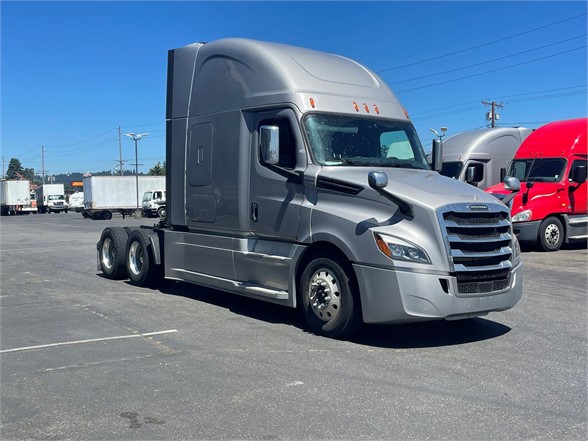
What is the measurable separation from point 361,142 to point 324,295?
2.05m

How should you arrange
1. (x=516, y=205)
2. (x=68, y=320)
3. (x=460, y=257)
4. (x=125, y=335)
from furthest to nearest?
(x=516, y=205)
(x=68, y=320)
(x=125, y=335)
(x=460, y=257)

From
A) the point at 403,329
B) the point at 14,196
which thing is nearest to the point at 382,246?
the point at 403,329

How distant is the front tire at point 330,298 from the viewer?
6.90 metres

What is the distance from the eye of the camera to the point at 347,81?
847cm

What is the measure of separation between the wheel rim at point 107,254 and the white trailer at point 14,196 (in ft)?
187

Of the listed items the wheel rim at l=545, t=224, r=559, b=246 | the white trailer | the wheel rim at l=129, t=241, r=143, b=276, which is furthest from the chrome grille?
the white trailer

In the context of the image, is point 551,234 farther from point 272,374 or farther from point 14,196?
point 14,196

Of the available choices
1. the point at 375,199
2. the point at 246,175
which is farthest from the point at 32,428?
the point at 246,175

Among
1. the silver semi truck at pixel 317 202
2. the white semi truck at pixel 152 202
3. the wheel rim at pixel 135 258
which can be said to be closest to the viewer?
the silver semi truck at pixel 317 202

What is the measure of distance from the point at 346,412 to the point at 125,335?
11.3 feet

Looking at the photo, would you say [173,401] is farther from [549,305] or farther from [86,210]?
[86,210]

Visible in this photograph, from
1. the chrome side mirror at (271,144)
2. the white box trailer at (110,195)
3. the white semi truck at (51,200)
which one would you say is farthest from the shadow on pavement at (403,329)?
the white semi truck at (51,200)

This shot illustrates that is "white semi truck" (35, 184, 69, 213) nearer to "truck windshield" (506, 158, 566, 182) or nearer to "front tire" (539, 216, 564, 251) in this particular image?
"truck windshield" (506, 158, 566, 182)

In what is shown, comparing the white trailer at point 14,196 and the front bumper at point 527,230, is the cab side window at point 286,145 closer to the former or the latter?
the front bumper at point 527,230
